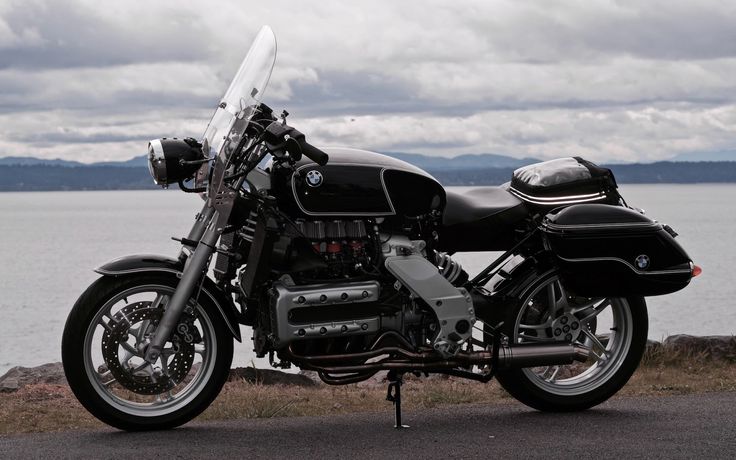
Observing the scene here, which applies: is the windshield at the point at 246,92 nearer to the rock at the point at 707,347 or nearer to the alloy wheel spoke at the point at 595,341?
the alloy wheel spoke at the point at 595,341

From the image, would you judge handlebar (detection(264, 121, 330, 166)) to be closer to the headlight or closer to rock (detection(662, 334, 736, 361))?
the headlight

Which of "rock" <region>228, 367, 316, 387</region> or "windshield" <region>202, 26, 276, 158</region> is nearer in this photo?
"windshield" <region>202, 26, 276, 158</region>

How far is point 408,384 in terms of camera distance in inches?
362

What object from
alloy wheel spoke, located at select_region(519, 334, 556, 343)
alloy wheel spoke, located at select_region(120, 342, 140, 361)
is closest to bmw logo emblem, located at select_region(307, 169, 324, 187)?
alloy wheel spoke, located at select_region(120, 342, 140, 361)

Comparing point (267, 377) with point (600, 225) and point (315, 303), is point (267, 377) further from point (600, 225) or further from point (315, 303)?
point (600, 225)

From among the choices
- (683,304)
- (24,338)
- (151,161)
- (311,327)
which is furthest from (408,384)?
(683,304)

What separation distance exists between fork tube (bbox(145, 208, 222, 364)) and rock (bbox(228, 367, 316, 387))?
3.45 meters

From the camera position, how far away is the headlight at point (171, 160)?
6.28 meters

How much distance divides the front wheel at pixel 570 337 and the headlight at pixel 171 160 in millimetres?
2166

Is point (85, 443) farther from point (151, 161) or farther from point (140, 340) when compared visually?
point (151, 161)

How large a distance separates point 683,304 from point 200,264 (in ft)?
88.2

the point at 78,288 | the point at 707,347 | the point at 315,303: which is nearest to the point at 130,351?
the point at 315,303

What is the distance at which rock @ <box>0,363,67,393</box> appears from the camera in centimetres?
1016

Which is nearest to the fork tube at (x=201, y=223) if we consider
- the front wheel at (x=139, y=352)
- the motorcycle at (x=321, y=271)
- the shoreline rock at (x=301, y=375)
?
the motorcycle at (x=321, y=271)
